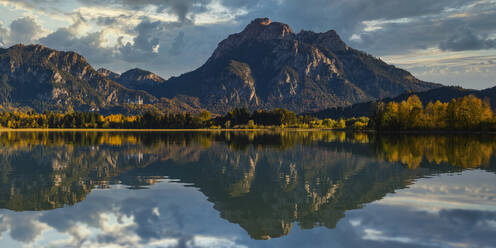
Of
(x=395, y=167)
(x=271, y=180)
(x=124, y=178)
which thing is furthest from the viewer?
(x=395, y=167)

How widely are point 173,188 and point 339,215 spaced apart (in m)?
14.2

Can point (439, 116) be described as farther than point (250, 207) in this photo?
Yes

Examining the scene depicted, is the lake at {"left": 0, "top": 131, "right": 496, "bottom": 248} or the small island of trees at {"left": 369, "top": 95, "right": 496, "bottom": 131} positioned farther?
the small island of trees at {"left": 369, "top": 95, "right": 496, "bottom": 131}

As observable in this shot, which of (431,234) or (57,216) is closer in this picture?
(431,234)

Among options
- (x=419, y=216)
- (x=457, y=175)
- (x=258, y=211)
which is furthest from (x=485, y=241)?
(x=457, y=175)

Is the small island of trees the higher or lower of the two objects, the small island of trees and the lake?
the higher

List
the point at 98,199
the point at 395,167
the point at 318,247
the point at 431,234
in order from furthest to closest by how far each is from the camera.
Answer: the point at 395,167
the point at 98,199
the point at 431,234
the point at 318,247

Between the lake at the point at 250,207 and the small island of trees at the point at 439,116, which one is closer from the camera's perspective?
the lake at the point at 250,207

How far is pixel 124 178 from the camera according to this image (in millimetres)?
34875

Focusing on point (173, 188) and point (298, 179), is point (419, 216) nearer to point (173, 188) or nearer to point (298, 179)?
point (298, 179)

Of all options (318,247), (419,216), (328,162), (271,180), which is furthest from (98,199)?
(328,162)

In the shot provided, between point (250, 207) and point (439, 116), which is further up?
point (439, 116)

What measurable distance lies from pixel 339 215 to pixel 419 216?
14.5 feet

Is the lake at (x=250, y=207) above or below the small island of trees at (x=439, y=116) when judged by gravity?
below
